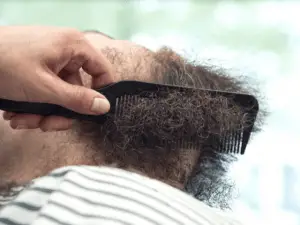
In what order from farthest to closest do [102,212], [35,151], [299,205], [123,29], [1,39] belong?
[123,29]
[299,205]
[35,151]
[1,39]
[102,212]

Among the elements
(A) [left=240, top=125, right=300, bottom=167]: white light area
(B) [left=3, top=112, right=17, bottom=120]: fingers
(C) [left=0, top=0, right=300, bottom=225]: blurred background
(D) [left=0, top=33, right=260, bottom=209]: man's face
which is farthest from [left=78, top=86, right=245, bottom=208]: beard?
(A) [left=240, top=125, right=300, bottom=167]: white light area

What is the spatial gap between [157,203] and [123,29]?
1.31 m

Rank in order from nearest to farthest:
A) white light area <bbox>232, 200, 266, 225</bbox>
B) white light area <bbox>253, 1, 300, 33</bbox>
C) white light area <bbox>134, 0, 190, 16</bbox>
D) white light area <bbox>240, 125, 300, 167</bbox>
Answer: white light area <bbox>232, 200, 266, 225</bbox> < white light area <bbox>240, 125, 300, 167</bbox> < white light area <bbox>253, 1, 300, 33</bbox> < white light area <bbox>134, 0, 190, 16</bbox>

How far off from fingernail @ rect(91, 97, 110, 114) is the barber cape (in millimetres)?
92

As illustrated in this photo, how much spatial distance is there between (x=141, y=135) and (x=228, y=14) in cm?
113

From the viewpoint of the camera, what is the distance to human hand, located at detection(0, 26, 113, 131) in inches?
27.0

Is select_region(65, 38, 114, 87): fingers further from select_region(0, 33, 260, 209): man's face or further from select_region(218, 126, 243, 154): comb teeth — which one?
select_region(218, 126, 243, 154): comb teeth

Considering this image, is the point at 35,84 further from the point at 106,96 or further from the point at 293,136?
the point at 293,136

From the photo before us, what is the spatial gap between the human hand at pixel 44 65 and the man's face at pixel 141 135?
8 cm

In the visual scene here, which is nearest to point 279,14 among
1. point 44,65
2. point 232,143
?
point 232,143

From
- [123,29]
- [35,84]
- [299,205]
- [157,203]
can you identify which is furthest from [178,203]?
[123,29]

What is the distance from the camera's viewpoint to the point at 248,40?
5.67 feet

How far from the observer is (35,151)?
81 centimetres

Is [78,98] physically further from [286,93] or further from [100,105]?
[286,93]
